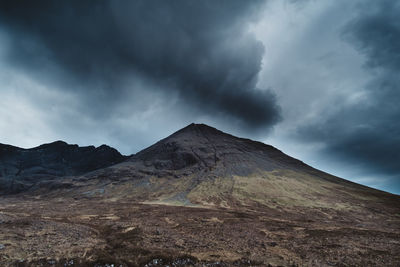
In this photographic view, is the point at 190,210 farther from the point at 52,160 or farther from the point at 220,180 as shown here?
the point at 52,160

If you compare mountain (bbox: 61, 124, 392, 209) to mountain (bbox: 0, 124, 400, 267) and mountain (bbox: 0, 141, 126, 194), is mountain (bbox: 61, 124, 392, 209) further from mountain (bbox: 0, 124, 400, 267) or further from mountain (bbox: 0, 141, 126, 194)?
mountain (bbox: 0, 141, 126, 194)

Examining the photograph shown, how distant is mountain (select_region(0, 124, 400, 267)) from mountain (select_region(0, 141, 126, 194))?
0.82 meters

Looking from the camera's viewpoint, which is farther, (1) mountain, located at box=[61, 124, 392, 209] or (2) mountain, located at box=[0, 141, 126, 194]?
(2) mountain, located at box=[0, 141, 126, 194]

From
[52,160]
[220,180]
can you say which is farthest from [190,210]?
[52,160]

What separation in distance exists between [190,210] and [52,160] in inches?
6050

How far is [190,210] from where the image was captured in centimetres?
3953

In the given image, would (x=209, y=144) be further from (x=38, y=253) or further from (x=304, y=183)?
(x=38, y=253)

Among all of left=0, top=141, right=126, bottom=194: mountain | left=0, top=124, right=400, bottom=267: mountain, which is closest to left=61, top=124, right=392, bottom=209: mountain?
left=0, top=124, right=400, bottom=267: mountain

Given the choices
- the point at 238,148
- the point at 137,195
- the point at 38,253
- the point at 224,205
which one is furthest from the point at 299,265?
the point at 238,148

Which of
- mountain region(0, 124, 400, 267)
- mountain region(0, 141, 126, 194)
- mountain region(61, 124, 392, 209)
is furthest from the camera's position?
mountain region(0, 141, 126, 194)

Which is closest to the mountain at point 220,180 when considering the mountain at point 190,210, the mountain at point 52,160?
the mountain at point 190,210

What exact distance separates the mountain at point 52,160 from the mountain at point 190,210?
0.82 meters

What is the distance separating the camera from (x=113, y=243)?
15.5 meters

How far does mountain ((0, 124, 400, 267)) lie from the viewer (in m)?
13.3
